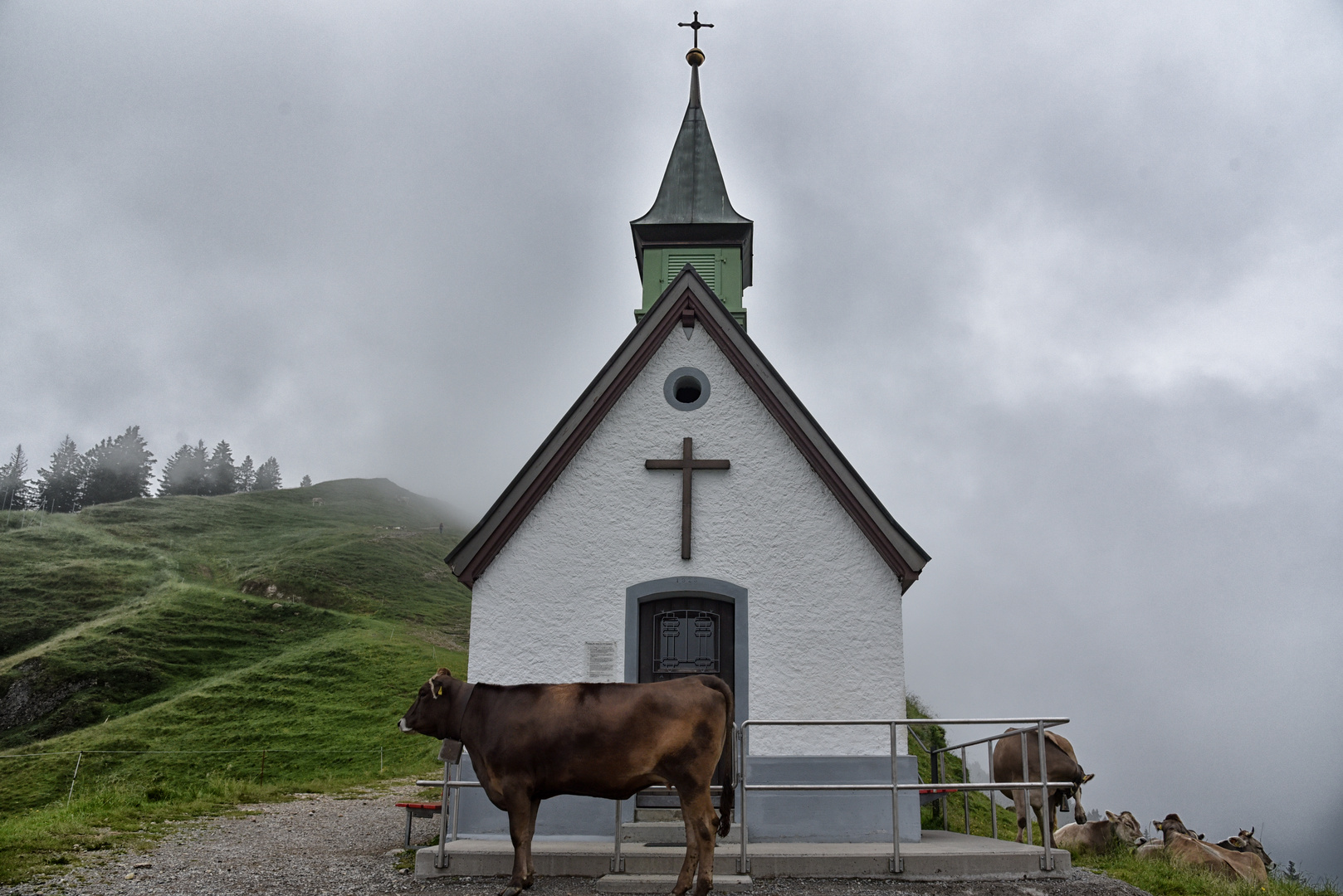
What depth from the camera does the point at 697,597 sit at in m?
10.6

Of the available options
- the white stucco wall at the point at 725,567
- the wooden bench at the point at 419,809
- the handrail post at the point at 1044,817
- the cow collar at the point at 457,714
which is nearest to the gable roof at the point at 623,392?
the white stucco wall at the point at 725,567

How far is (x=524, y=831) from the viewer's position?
22.4ft

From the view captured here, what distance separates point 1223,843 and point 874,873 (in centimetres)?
762

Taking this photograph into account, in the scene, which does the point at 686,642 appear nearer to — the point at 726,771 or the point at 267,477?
the point at 726,771

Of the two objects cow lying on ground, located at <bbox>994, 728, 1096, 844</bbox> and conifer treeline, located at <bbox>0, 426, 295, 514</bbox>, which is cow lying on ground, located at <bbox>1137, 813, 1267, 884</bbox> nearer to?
cow lying on ground, located at <bbox>994, 728, 1096, 844</bbox>

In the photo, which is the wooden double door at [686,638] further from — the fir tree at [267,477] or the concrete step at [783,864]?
the fir tree at [267,477]

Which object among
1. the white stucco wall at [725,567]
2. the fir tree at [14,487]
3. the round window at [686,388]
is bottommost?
the white stucco wall at [725,567]

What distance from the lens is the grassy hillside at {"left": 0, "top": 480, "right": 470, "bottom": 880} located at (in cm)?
2461

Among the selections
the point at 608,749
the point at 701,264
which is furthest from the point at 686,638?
the point at 701,264

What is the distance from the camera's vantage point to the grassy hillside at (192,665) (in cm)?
2461

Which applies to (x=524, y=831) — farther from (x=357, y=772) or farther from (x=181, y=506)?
(x=181, y=506)

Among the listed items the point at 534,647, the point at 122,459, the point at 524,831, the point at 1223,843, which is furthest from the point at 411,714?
the point at 122,459

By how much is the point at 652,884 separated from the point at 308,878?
3096 millimetres

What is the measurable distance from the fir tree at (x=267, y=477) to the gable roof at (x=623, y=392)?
14995 cm
